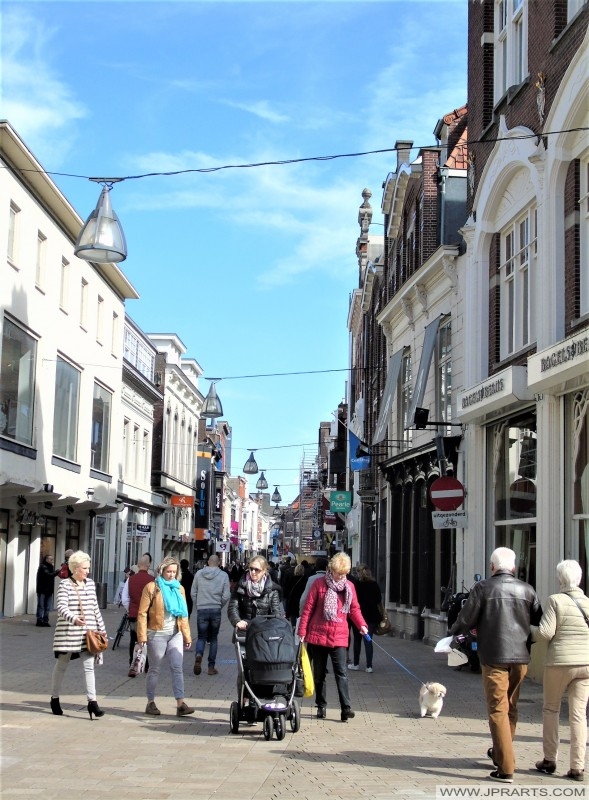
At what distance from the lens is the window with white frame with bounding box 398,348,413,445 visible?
2681cm

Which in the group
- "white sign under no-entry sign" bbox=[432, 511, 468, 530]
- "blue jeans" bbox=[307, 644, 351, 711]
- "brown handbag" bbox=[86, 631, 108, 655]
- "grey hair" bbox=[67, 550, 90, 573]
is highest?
"white sign under no-entry sign" bbox=[432, 511, 468, 530]

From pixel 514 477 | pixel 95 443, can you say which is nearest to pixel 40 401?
pixel 95 443

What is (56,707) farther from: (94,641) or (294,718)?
(294,718)

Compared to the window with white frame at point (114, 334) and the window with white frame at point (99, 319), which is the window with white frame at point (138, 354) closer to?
the window with white frame at point (114, 334)

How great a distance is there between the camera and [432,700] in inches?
440

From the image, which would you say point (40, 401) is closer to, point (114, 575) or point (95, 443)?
point (95, 443)

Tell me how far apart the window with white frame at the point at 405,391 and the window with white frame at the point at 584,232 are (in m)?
12.0

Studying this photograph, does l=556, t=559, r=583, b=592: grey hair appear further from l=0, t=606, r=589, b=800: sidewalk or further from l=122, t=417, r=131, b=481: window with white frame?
l=122, t=417, r=131, b=481: window with white frame

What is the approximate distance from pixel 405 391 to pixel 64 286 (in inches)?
396

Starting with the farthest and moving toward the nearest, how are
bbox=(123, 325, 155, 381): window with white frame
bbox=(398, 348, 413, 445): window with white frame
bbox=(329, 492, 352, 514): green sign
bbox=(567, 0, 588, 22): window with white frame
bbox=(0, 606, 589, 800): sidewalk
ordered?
bbox=(123, 325, 155, 381): window with white frame < bbox=(329, 492, 352, 514): green sign < bbox=(398, 348, 413, 445): window with white frame < bbox=(567, 0, 588, 22): window with white frame < bbox=(0, 606, 589, 800): sidewalk

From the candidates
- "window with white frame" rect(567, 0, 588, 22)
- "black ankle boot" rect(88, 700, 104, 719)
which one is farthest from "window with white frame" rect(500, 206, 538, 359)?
"black ankle boot" rect(88, 700, 104, 719)

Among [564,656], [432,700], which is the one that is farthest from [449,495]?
[564,656]

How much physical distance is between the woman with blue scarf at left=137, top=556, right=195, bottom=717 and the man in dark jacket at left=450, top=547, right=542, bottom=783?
3.74 m

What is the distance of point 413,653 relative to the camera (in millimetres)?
20438
